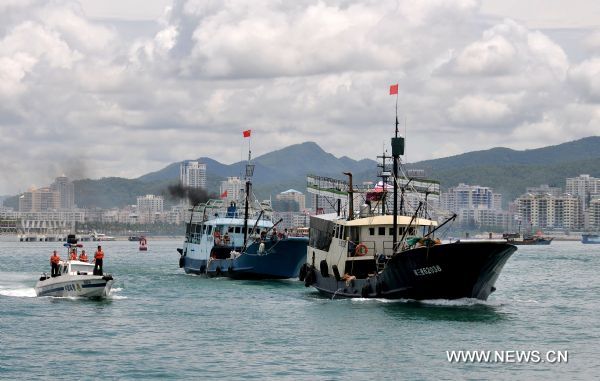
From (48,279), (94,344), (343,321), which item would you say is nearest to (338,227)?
(343,321)

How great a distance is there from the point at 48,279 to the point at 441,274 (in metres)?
25.9

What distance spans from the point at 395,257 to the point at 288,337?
35.5 feet

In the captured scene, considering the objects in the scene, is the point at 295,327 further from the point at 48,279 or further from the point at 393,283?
the point at 48,279

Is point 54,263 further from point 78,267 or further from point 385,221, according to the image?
point 385,221

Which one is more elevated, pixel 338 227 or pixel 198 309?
pixel 338 227

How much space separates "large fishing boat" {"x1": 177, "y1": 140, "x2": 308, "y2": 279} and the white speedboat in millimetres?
25778

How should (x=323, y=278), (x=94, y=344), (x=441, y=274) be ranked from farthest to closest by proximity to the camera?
(x=323, y=278) < (x=441, y=274) < (x=94, y=344)

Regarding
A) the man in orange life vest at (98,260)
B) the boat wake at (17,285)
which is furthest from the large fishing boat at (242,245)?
the man in orange life vest at (98,260)

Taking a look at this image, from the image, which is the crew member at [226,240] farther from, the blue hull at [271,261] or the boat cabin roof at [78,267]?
the boat cabin roof at [78,267]

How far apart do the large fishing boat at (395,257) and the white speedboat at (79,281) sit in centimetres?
1442

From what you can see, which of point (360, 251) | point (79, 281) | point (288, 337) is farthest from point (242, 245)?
point (288, 337)

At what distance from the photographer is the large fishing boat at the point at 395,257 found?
62.2m

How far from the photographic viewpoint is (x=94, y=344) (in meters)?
52.2

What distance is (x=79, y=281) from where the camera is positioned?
69.9m
